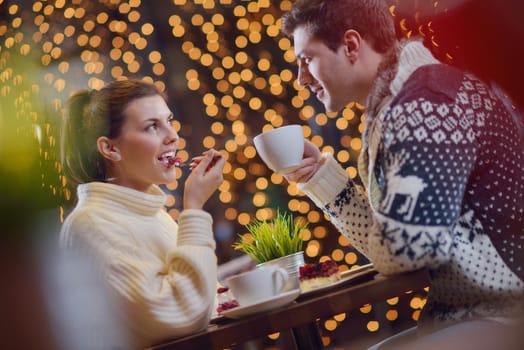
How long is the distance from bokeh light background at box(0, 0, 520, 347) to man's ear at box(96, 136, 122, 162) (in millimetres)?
936

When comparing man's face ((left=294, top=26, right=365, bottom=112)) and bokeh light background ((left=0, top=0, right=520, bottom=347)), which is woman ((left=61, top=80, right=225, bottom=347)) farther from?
bokeh light background ((left=0, top=0, right=520, bottom=347))

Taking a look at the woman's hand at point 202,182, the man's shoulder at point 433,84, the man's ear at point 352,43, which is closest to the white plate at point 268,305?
the woman's hand at point 202,182

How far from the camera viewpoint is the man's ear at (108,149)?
1.41 metres

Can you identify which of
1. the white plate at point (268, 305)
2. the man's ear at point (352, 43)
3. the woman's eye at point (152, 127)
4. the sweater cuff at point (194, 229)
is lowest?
Result: the white plate at point (268, 305)

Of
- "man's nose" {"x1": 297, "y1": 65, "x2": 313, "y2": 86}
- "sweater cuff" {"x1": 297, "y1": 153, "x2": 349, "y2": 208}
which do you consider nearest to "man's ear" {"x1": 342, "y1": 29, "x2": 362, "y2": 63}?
"man's nose" {"x1": 297, "y1": 65, "x2": 313, "y2": 86}

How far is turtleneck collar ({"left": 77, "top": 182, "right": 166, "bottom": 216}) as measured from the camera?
4.25 feet

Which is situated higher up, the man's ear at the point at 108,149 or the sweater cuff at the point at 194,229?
the man's ear at the point at 108,149

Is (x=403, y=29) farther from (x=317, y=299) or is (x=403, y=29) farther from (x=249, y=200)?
(x=317, y=299)

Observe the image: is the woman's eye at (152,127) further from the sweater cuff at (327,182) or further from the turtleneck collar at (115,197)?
the sweater cuff at (327,182)

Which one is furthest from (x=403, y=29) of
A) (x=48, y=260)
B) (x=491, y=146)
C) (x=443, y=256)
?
(x=48, y=260)

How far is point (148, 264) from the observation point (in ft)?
3.86

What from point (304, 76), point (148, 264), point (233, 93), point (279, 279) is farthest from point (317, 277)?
point (233, 93)

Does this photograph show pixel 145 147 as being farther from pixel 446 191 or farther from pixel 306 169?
pixel 446 191

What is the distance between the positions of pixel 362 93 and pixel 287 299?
0.46 metres
